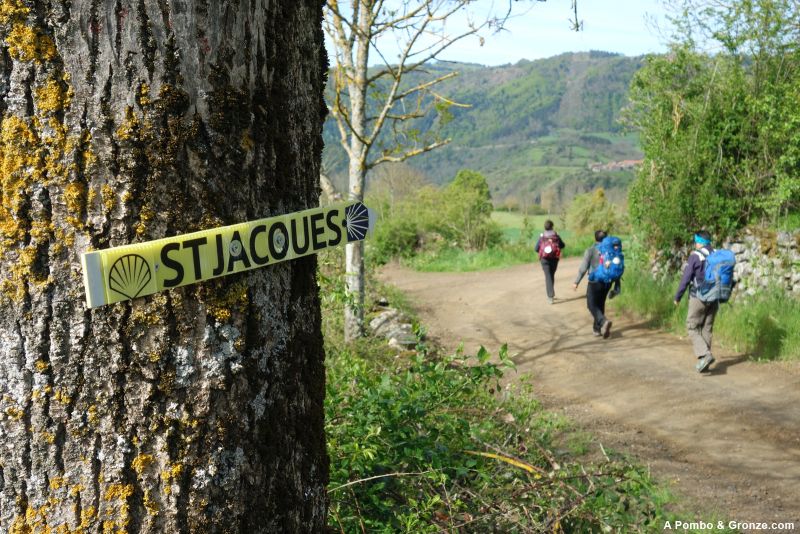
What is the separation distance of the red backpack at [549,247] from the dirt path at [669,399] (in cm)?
107

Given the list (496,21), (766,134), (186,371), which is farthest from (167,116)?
(766,134)

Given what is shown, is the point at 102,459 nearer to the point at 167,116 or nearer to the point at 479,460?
the point at 167,116

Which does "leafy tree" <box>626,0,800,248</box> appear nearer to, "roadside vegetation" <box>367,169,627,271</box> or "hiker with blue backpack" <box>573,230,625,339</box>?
"hiker with blue backpack" <box>573,230,625,339</box>

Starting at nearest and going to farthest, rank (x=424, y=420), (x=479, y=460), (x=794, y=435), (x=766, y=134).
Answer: (x=479, y=460) → (x=424, y=420) → (x=794, y=435) → (x=766, y=134)

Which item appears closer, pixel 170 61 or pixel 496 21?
pixel 170 61

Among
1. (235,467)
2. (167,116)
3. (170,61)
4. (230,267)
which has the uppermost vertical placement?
(170,61)

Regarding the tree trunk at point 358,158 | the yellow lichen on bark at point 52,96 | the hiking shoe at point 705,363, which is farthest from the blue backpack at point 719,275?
the yellow lichen on bark at point 52,96

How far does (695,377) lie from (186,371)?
8.52m

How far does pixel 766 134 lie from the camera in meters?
11.0

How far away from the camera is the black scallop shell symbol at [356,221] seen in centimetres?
166

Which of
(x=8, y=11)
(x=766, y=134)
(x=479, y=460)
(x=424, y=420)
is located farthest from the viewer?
(x=766, y=134)

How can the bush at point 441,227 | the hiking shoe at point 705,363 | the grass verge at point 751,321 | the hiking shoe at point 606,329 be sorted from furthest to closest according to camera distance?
the bush at point 441,227 → the hiking shoe at point 606,329 → the grass verge at point 751,321 → the hiking shoe at point 705,363

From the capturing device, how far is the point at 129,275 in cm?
132

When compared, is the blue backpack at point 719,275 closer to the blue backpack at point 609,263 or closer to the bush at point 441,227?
the blue backpack at point 609,263
